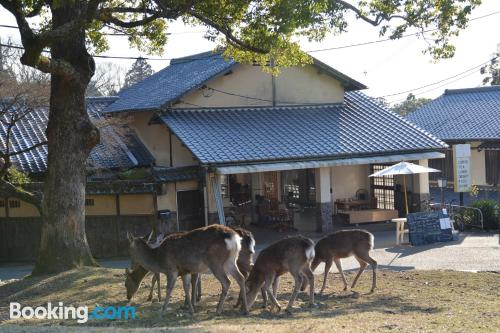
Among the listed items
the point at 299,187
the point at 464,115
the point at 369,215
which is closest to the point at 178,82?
the point at 299,187

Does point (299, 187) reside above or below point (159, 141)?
below

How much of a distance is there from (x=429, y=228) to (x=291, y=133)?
20.1 ft

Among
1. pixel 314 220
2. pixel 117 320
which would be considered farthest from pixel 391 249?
pixel 117 320

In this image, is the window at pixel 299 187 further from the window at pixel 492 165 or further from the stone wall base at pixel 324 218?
the window at pixel 492 165

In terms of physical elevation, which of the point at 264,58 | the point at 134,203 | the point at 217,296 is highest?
the point at 264,58

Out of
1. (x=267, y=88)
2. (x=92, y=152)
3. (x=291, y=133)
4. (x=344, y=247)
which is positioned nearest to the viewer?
(x=344, y=247)

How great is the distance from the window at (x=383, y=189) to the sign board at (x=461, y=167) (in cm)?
482

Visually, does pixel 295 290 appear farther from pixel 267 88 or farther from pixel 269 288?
pixel 267 88

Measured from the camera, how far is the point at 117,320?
10164mm

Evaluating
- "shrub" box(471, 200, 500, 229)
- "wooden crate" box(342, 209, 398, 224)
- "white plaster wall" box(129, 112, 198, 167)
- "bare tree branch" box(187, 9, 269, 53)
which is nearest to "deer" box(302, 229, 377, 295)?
"bare tree branch" box(187, 9, 269, 53)

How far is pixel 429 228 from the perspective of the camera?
20.3 m

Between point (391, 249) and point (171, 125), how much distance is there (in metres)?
8.39

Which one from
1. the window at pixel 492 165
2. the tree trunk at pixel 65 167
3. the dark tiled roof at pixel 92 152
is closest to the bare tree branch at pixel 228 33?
the tree trunk at pixel 65 167

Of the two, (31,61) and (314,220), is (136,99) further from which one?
(31,61)
